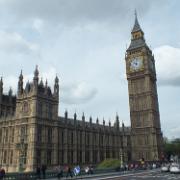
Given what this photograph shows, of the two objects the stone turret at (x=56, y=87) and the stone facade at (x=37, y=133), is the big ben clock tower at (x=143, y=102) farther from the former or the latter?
the stone turret at (x=56, y=87)

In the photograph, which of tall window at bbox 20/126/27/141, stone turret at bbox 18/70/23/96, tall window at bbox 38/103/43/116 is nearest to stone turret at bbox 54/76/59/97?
tall window at bbox 38/103/43/116

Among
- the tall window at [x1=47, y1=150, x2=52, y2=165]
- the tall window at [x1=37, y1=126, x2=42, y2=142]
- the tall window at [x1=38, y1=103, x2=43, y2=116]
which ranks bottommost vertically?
the tall window at [x1=47, y1=150, x2=52, y2=165]

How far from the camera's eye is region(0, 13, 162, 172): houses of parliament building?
203ft

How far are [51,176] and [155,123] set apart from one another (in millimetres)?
58546

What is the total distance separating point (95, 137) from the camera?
84.4 m

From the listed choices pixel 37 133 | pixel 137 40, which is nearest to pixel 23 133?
pixel 37 133

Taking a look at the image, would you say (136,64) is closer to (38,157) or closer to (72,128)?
(72,128)

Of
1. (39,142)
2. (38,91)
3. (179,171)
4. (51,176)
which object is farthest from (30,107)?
(179,171)

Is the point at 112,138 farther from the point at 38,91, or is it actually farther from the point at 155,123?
the point at 38,91

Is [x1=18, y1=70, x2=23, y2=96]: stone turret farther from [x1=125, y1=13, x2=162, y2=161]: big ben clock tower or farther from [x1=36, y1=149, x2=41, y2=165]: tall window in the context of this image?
[x1=125, y1=13, x2=162, y2=161]: big ben clock tower

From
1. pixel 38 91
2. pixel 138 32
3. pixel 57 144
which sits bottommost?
pixel 57 144

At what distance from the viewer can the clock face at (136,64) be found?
96519mm

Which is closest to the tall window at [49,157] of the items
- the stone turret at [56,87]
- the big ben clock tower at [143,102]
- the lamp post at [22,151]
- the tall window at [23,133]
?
the lamp post at [22,151]

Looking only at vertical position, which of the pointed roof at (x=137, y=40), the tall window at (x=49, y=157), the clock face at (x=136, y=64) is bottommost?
the tall window at (x=49, y=157)
